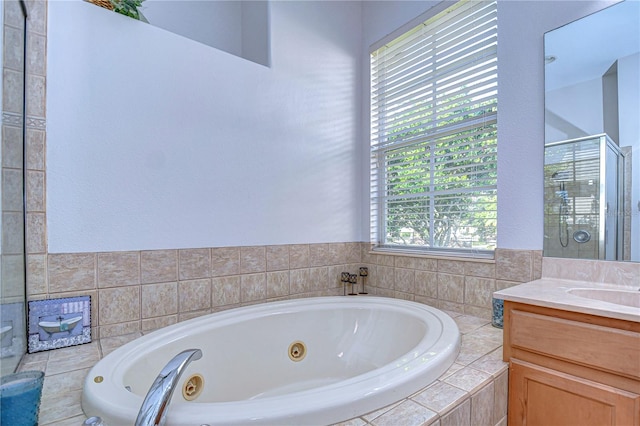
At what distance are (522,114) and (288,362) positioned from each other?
72.1 inches

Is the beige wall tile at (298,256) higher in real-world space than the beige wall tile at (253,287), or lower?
higher

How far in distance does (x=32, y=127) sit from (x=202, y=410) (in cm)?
133

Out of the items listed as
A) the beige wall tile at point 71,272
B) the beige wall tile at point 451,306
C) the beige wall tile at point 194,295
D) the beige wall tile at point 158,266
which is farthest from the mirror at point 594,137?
the beige wall tile at point 71,272

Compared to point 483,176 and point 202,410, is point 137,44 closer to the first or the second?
point 202,410

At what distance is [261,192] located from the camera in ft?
6.08

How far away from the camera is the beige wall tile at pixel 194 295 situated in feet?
5.16

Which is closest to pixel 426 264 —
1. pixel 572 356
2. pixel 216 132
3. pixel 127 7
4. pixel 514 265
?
pixel 514 265

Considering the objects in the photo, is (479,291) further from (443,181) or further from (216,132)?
(216,132)

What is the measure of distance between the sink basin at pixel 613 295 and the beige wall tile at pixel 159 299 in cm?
183

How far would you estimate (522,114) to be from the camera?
61.1 inches

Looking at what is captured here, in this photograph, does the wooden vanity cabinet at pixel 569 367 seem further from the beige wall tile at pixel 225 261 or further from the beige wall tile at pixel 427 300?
the beige wall tile at pixel 225 261

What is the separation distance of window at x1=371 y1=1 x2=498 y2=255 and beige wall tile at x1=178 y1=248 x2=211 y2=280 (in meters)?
1.25

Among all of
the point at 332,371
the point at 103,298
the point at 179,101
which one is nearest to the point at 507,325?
the point at 332,371

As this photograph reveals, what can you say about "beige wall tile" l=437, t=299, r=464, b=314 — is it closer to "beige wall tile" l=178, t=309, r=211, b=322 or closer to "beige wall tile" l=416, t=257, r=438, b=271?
"beige wall tile" l=416, t=257, r=438, b=271
